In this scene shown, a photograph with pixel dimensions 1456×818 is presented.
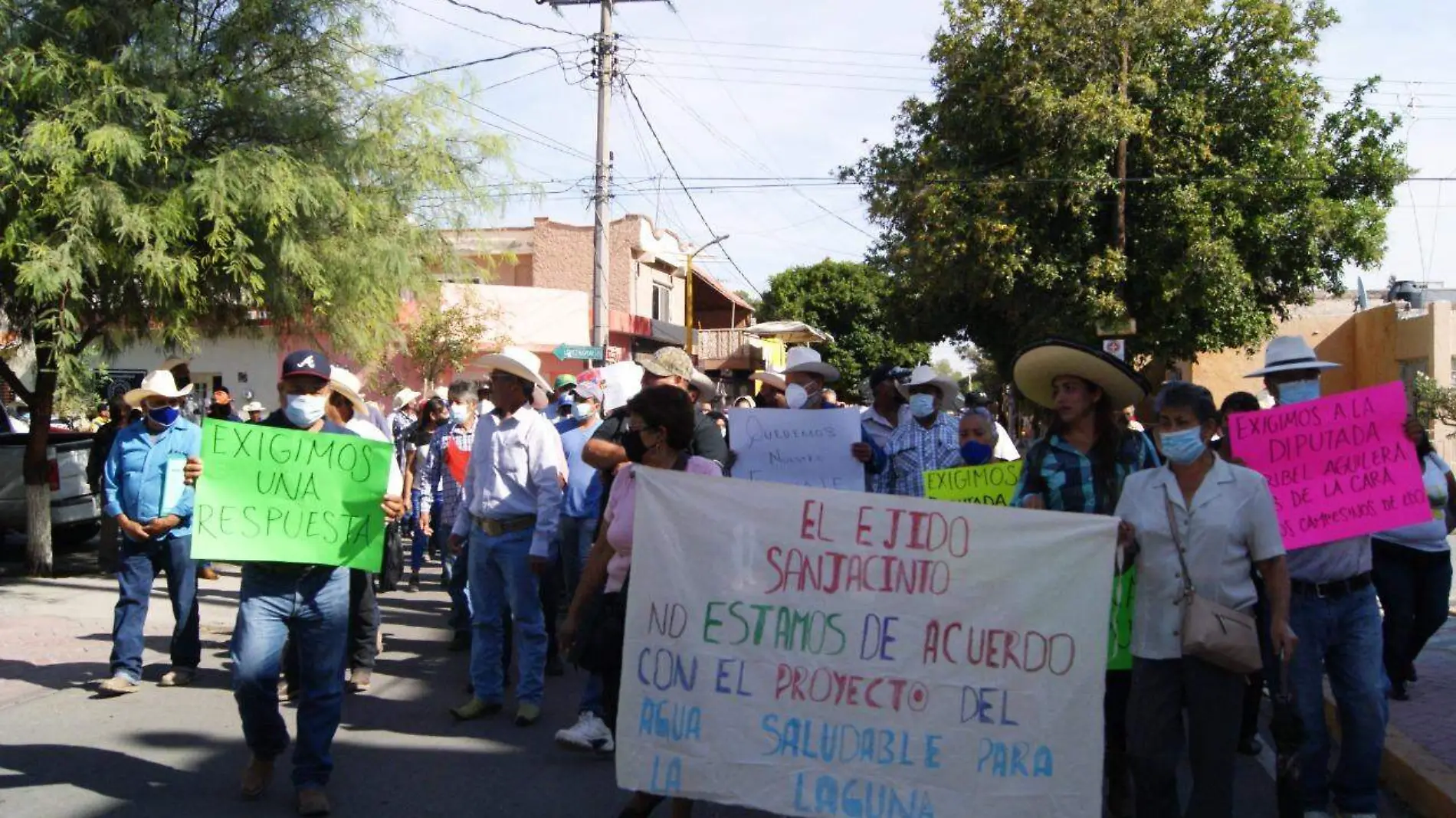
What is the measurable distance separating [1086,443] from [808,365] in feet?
12.2

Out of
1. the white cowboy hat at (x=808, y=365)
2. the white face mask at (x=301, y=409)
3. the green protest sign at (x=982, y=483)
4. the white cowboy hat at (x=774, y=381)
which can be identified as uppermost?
the white cowboy hat at (x=808, y=365)

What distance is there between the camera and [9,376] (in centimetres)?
1241

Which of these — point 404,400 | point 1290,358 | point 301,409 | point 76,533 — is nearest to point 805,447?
point 1290,358

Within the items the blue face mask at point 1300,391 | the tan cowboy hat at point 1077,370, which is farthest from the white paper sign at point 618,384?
the blue face mask at point 1300,391

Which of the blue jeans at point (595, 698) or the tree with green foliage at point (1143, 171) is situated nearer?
the blue jeans at point (595, 698)

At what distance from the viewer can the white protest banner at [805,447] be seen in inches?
284

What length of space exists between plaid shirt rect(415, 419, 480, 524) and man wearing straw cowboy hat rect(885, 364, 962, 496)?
3.90 metres

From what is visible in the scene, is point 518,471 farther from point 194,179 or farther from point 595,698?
point 194,179

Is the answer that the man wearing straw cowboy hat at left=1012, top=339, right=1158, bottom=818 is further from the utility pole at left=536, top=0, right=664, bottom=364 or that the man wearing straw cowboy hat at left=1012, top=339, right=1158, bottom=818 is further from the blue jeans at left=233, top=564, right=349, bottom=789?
the utility pole at left=536, top=0, right=664, bottom=364

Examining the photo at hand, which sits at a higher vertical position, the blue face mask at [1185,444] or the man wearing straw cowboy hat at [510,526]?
the blue face mask at [1185,444]

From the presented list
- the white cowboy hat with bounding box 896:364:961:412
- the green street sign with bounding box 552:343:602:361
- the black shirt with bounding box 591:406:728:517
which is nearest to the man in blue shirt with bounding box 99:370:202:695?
the black shirt with bounding box 591:406:728:517

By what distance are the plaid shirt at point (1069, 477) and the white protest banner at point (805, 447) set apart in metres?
2.22

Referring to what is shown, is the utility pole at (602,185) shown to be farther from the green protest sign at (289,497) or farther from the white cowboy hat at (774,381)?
the green protest sign at (289,497)

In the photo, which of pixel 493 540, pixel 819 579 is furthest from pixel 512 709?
pixel 819 579
